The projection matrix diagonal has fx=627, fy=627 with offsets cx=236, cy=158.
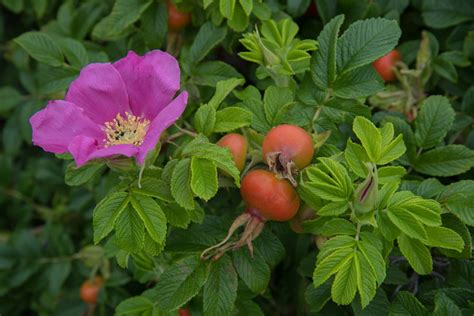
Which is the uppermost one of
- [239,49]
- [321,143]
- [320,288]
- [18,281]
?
[321,143]

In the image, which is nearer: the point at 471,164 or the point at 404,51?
the point at 471,164

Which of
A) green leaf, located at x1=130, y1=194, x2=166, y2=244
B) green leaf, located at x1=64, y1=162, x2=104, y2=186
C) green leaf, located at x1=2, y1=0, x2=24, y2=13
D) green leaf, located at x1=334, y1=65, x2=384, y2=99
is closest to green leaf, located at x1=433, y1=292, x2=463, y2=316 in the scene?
green leaf, located at x1=334, y1=65, x2=384, y2=99

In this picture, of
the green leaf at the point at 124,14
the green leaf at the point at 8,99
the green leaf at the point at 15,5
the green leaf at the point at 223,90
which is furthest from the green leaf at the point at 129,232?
the green leaf at the point at 15,5

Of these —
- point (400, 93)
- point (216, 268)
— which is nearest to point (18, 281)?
point (216, 268)

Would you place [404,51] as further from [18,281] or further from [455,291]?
[18,281]

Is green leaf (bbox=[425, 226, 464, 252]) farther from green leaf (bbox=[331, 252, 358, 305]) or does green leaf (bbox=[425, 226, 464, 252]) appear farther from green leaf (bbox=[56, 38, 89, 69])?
green leaf (bbox=[56, 38, 89, 69])

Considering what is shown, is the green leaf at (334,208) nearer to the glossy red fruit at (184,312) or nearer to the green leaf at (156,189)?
the green leaf at (156,189)

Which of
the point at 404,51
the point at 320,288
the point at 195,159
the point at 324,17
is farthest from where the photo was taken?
the point at 404,51

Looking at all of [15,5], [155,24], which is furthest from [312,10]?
[15,5]
